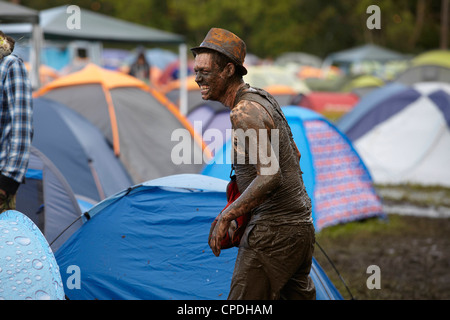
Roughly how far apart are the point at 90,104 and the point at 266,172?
519 cm

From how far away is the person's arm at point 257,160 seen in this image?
2.52 meters

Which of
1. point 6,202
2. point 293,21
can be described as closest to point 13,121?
point 6,202

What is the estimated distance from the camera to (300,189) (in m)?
2.76

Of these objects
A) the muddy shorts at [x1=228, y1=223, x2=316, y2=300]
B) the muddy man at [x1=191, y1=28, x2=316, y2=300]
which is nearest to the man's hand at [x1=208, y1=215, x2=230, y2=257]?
the muddy man at [x1=191, y1=28, x2=316, y2=300]

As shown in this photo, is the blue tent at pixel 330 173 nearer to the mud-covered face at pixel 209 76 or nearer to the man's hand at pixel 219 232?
the mud-covered face at pixel 209 76

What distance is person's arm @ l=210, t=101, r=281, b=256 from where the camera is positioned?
2523 mm

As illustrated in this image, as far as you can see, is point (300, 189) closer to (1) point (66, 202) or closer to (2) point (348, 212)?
(1) point (66, 202)

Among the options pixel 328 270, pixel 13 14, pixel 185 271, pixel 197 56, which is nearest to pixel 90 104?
pixel 13 14

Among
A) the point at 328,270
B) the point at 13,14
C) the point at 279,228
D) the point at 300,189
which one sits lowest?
the point at 328,270

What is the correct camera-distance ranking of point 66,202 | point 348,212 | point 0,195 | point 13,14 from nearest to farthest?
point 0,195 → point 66,202 → point 348,212 → point 13,14

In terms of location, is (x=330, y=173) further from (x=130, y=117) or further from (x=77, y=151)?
(x=77, y=151)

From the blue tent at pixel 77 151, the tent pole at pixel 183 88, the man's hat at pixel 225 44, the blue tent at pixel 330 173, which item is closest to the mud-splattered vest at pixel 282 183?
the man's hat at pixel 225 44

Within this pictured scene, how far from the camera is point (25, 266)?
2801mm

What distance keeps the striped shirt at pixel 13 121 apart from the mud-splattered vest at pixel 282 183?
118 cm
